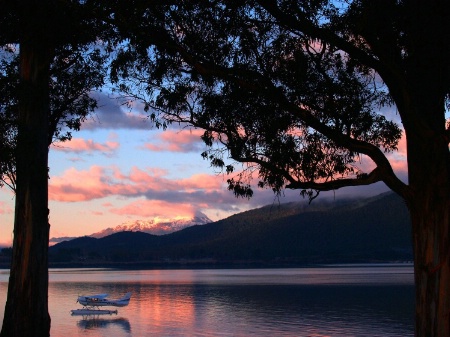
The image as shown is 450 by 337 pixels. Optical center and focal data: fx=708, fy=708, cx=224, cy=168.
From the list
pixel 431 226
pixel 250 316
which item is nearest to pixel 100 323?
pixel 250 316

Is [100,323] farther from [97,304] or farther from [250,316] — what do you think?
[250,316]

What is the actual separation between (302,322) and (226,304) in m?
25.7

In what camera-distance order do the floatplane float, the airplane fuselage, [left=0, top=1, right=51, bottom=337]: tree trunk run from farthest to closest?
1. the airplane fuselage
2. the floatplane float
3. [left=0, top=1, right=51, bottom=337]: tree trunk

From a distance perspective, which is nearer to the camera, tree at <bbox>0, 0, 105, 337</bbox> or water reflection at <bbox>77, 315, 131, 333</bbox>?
tree at <bbox>0, 0, 105, 337</bbox>

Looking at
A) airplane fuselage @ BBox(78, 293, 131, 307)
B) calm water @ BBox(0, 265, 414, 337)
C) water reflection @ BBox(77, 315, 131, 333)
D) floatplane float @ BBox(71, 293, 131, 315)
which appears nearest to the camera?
calm water @ BBox(0, 265, 414, 337)

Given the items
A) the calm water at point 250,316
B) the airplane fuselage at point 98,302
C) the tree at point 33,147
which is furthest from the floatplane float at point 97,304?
the tree at point 33,147

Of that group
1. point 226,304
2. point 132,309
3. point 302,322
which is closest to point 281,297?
point 226,304

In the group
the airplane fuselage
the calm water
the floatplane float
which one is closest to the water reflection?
the calm water

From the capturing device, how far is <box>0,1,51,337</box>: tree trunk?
17344 millimetres

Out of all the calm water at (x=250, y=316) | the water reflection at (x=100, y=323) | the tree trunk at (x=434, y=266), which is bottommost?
the water reflection at (x=100, y=323)

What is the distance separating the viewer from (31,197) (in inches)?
688

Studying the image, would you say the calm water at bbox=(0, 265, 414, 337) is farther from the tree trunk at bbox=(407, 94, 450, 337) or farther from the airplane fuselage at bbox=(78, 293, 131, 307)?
the tree trunk at bbox=(407, 94, 450, 337)

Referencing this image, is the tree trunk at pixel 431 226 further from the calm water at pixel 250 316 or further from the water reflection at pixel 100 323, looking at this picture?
the water reflection at pixel 100 323

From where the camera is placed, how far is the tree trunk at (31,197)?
683 inches
